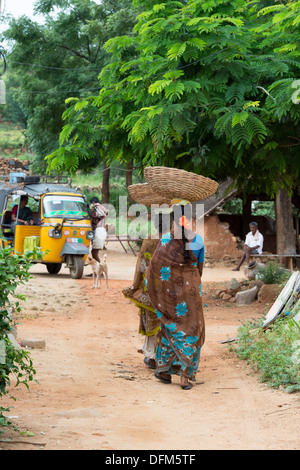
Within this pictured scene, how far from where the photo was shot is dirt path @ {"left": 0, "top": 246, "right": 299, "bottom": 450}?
4.04 meters

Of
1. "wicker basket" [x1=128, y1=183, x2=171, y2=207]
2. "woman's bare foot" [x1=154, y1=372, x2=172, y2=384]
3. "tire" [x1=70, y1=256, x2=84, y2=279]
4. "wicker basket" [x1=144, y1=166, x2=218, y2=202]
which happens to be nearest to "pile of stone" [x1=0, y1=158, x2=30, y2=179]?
"tire" [x1=70, y1=256, x2=84, y2=279]

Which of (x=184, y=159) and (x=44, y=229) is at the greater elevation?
(x=184, y=159)

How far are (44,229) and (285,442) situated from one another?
1164cm

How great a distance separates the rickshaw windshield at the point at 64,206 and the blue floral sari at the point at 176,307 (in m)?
9.32

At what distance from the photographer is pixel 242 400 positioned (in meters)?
5.41

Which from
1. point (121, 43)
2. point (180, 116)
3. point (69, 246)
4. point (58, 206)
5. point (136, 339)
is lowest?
point (136, 339)

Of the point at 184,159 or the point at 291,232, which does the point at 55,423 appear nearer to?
the point at 184,159

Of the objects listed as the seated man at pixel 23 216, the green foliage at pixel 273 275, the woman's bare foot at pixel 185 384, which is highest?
the seated man at pixel 23 216

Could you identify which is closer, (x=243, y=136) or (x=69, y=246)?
(x=243, y=136)

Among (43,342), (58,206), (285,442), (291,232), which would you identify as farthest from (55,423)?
(291,232)

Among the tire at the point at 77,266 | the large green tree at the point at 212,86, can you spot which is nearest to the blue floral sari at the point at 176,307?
the large green tree at the point at 212,86

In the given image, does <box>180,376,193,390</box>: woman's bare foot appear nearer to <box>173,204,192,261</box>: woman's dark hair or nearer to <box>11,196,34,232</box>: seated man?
<box>173,204,192,261</box>: woman's dark hair

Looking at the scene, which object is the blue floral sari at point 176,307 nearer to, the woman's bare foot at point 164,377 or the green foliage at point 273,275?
the woman's bare foot at point 164,377

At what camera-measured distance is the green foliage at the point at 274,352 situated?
5578 millimetres
